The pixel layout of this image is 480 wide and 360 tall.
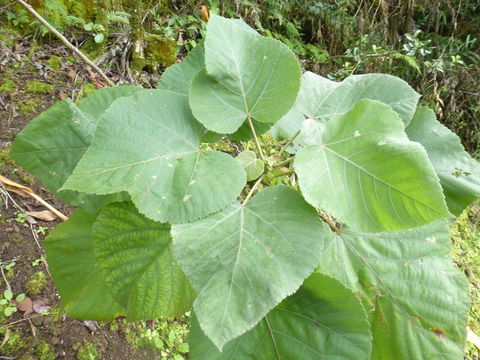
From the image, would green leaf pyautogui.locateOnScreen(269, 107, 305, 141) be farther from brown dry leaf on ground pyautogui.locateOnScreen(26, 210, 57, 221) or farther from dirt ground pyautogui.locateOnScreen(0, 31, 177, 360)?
brown dry leaf on ground pyautogui.locateOnScreen(26, 210, 57, 221)

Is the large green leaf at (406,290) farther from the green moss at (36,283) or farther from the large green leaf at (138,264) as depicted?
the green moss at (36,283)

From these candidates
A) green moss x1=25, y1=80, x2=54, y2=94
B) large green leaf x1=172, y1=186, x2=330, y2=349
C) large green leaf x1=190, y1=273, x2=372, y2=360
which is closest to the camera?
large green leaf x1=172, y1=186, x2=330, y2=349

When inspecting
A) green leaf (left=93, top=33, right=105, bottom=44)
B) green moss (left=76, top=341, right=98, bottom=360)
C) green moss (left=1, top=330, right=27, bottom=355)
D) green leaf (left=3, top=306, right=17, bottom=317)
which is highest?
green leaf (left=93, top=33, right=105, bottom=44)

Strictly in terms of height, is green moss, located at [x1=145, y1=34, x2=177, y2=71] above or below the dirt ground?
above

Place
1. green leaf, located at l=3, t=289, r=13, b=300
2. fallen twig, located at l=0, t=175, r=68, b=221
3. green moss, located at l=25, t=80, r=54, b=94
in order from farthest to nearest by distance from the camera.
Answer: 1. green moss, located at l=25, t=80, r=54, b=94
2. fallen twig, located at l=0, t=175, r=68, b=221
3. green leaf, located at l=3, t=289, r=13, b=300

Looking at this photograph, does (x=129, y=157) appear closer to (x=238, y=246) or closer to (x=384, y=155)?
(x=238, y=246)

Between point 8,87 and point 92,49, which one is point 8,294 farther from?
point 92,49

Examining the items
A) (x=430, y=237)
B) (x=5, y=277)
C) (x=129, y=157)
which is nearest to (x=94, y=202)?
(x=129, y=157)

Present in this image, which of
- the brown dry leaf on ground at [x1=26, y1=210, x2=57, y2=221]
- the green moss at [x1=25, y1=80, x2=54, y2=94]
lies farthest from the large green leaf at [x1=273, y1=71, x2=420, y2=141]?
the green moss at [x1=25, y1=80, x2=54, y2=94]
